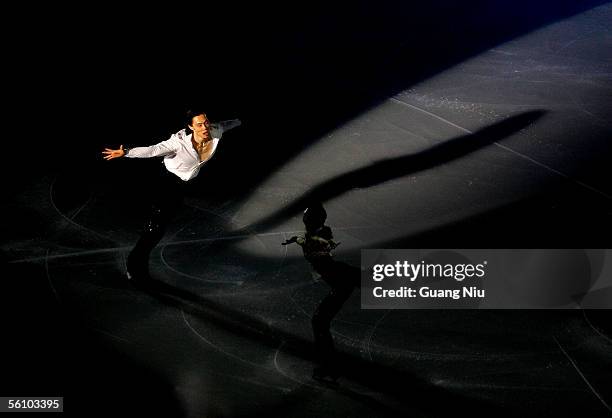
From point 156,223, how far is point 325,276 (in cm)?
209

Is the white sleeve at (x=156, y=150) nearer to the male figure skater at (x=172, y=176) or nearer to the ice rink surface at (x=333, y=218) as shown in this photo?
the male figure skater at (x=172, y=176)

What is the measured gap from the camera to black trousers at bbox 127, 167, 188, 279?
24.6 ft

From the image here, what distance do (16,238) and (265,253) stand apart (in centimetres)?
258

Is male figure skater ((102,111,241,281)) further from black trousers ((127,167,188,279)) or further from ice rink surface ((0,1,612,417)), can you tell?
ice rink surface ((0,1,612,417))

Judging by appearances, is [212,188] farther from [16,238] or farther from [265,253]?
[16,238]

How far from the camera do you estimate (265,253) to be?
811 centimetres

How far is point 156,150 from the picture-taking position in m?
7.36

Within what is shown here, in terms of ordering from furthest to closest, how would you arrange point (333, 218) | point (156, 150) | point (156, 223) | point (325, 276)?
point (333, 218)
point (156, 223)
point (156, 150)
point (325, 276)

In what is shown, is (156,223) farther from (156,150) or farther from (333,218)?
(333,218)

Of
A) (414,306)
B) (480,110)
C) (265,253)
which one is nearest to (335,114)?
(480,110)

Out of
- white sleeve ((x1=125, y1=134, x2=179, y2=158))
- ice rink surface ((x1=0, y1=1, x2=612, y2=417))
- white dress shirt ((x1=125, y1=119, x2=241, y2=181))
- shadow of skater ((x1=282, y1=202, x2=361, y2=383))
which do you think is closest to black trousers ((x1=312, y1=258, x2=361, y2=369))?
shadow of skater ((x1=282, y1=202, x2=361, y2=383))

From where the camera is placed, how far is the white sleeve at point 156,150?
7.29 meters

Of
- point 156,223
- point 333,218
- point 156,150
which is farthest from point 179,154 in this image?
point 333,218

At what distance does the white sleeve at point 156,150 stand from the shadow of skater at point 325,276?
1.83 metres
